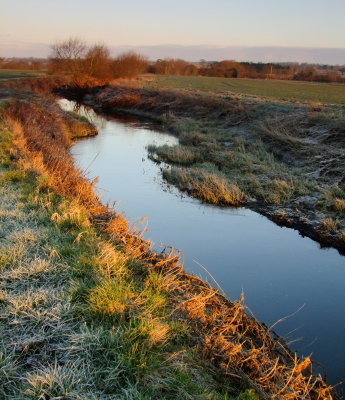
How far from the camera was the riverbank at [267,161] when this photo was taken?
1048cm

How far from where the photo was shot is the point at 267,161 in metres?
15.0

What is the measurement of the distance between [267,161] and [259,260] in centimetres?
766

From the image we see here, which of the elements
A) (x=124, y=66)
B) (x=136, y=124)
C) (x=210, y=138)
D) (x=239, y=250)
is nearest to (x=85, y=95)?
(x=124, y=66)

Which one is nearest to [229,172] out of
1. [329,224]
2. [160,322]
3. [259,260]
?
[329,224]

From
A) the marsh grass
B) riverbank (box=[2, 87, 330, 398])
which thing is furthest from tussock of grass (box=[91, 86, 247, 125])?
riverbank (box=[2, 87, 330, 398])

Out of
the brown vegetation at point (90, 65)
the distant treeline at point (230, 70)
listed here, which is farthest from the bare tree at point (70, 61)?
the distant treeline at point (230, 70)

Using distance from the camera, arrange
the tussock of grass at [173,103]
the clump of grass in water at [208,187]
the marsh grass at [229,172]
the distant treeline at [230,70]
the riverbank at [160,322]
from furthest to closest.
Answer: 1. the distant treeline at [230,70]
2. the tussock of grass at [173,103]
3. the marsh grass at [229,172]
4. the clump of grass in water at [208,187]
5. the riverbank at [160,322]

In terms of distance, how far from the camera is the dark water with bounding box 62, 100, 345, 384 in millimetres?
5758

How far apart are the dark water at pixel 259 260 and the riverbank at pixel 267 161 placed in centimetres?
61

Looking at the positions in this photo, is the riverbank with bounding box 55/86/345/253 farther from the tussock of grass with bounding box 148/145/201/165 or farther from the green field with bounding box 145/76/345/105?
the green field with bounding box 145/76/345/105

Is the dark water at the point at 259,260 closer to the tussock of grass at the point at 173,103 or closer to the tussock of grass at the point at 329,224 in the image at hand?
the tussock of grass at the point at 329,224

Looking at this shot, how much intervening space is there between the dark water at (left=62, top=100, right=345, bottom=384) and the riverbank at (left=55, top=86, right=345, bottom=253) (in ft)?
1.99

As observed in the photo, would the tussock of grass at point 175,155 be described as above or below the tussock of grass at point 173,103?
below

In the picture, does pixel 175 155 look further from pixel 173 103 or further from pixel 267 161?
pixel 173 103
